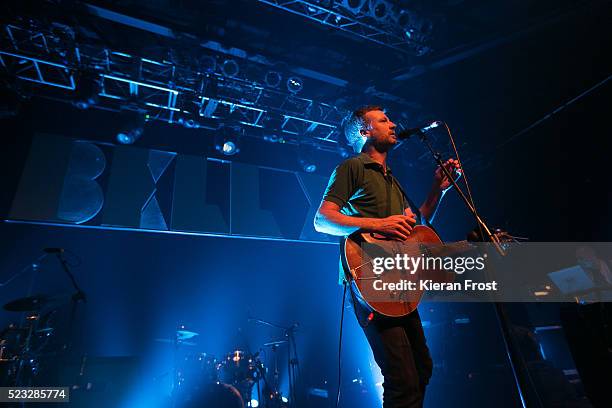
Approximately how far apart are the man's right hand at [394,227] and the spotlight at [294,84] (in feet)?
16.1

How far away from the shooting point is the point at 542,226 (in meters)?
6.70

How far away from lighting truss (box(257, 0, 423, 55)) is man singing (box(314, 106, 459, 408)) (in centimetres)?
307

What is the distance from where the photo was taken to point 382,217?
7.85 feet

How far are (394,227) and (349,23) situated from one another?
466cm

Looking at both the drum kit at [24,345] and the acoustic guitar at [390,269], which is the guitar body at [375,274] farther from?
the drum kit at [24,345]

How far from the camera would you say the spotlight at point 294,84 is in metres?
6.46

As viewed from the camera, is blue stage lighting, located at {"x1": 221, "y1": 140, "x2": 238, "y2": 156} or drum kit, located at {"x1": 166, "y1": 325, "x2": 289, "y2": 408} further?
blue stage lighting, located at {"x1": 221, "y1": 140, "x2": 238, "y2": 156}

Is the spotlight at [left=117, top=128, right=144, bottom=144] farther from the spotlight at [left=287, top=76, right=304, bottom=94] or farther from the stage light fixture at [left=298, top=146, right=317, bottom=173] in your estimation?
the stage light fixture at [left=298, top=146, right=317, bottom=173]

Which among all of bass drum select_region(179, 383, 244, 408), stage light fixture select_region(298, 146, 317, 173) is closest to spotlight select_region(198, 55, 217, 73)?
stage light fixture select_region(298, 146, 317, 173)

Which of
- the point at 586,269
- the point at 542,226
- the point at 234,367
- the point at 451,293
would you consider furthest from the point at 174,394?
the point at 542,226

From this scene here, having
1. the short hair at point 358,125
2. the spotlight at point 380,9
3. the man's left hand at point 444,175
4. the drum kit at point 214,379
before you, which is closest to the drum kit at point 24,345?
the drum kit at point 214,379

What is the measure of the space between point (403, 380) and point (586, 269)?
12.2ft

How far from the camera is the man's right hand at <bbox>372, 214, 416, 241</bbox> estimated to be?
2102mm

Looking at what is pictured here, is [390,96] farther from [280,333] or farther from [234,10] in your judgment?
[280,333]
